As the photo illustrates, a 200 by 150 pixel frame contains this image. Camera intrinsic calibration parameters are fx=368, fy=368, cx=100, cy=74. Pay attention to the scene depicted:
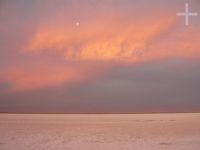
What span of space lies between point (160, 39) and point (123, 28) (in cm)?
87

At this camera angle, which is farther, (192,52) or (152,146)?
(192,52)

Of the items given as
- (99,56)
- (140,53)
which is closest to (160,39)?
(140,53)

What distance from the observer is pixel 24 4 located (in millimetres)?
7469

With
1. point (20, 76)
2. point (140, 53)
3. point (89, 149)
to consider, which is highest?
point (140, 53)

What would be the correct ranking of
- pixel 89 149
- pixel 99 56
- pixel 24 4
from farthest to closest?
pixel 99 56
pixel 24 4
pixel 89 149

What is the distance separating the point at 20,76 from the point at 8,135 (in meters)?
1.31

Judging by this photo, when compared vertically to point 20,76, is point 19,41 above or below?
above

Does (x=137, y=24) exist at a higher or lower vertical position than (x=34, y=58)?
higher

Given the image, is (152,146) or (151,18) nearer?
(152,146)

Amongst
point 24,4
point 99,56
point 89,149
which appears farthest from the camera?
point 99,56

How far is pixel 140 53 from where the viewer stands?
7.88 meters

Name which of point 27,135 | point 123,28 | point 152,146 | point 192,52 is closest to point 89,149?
point 152,146

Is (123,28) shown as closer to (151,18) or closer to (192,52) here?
(151,18)

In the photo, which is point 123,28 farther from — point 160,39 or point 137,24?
point 160,39
